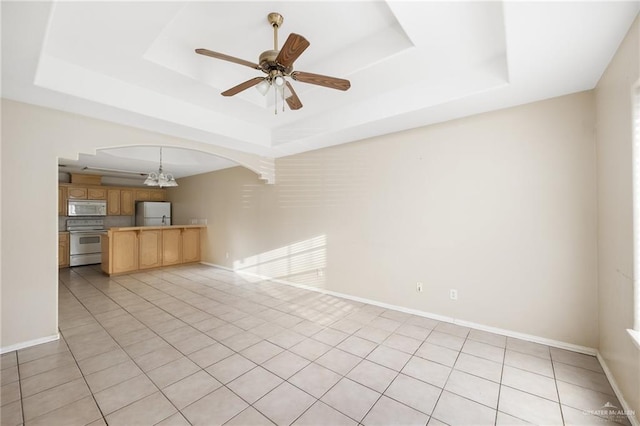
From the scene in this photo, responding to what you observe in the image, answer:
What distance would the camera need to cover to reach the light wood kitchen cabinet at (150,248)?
19.7 feet

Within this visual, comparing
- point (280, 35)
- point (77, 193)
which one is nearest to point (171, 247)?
point (77, 193)

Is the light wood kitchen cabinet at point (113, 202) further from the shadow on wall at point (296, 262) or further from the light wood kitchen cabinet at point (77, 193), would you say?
the shadow on wall at point (296, 262)

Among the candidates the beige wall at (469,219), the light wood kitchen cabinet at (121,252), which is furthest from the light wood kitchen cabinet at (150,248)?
the beige wall at (469,219)

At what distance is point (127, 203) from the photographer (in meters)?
7.72

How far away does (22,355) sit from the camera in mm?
2420

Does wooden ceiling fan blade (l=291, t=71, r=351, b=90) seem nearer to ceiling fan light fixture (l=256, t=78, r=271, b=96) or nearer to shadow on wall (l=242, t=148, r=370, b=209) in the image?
ceiling fan light fixture (l=256, t=78, r=271, b=96)

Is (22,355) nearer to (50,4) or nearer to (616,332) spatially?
(50,4)

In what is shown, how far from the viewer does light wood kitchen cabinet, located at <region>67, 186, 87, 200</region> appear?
21.8ft

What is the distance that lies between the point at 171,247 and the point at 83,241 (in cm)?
236

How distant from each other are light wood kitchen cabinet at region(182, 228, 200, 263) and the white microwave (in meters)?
2.58

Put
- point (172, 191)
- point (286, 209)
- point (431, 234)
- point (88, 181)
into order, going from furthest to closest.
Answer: point (172, 191) < point (88, 181) < point (286, 209) < point (431, 234)

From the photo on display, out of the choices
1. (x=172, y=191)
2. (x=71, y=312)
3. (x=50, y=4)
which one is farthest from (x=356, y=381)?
(x=172, y=191)

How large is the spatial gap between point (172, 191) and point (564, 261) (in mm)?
9253

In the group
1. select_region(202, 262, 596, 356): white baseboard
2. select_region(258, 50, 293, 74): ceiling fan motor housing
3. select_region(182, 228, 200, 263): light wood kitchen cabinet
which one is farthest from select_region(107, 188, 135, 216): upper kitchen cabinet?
select_region(258, 50, 293, 74): ceiling fan motor housing
